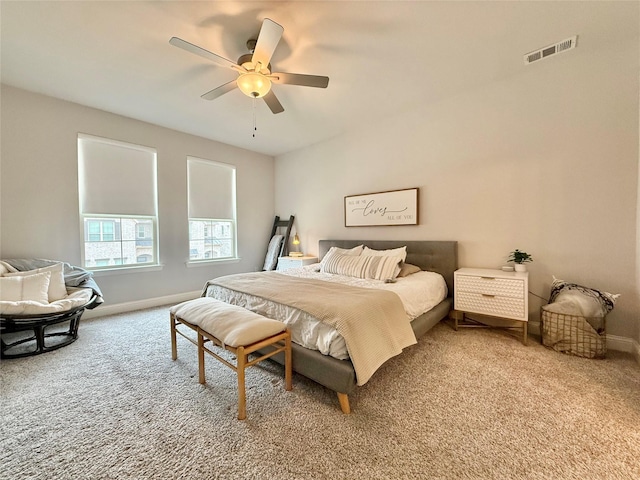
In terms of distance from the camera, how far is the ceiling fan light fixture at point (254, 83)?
6.98ft

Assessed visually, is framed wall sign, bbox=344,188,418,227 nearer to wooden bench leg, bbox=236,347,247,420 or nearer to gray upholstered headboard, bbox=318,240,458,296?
gray upholstered headboard, bbox=318,240,458,296

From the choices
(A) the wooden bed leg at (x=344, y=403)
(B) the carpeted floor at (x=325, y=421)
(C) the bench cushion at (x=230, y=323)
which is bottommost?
(B) the carpeted floor at (x=325, y=421)

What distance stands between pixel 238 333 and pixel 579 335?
2955mm

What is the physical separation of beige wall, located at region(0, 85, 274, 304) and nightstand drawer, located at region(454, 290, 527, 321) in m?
4.09

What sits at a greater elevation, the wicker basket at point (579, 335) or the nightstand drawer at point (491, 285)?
the nightstand drawer at point (491, 285)

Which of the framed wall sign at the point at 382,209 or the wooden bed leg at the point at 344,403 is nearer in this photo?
the wooden bed leg at the point at 344,403

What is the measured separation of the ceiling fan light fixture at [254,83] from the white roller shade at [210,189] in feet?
8.85

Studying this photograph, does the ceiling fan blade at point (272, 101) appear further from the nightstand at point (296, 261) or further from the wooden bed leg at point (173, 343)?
the nightstand at point (296, 261)

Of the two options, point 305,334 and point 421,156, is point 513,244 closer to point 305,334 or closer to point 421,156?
point 421,156

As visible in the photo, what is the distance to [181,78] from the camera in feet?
9.20

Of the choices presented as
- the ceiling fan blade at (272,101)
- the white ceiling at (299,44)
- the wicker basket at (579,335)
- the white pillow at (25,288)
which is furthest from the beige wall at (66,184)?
the wicker basket at (579,335)

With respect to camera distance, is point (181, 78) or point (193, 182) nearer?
point (181, 78)

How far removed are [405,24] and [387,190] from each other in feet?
6.96

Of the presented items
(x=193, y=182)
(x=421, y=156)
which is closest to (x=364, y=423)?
(x=421, y=156)
